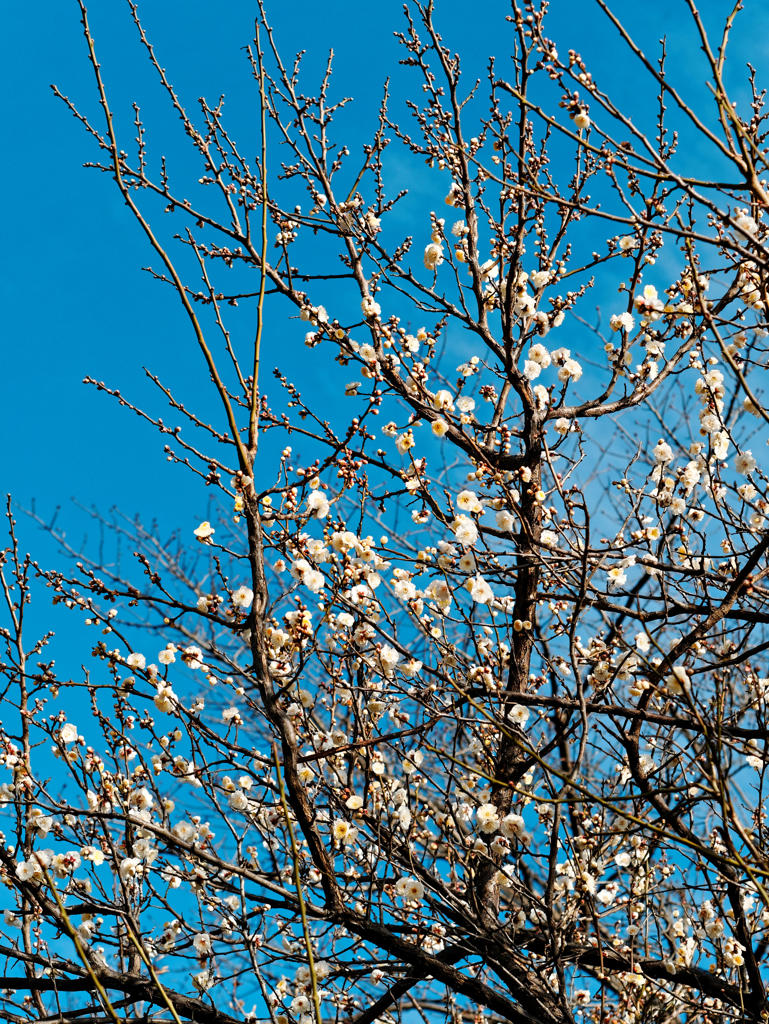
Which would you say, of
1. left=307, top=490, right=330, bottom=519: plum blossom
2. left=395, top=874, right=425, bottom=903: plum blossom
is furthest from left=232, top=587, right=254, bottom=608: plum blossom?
left=395, top=874, right=425, bottom=903: plum blossom

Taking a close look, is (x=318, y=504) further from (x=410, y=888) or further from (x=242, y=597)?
(x=410, y=888)

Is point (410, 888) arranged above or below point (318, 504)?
below

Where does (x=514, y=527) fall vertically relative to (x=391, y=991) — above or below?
above

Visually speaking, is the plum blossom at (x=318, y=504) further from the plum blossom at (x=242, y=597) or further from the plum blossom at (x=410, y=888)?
the plum blossom at (x=410, y=888)

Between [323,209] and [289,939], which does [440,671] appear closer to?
[289,939]

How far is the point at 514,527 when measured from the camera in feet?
16.0

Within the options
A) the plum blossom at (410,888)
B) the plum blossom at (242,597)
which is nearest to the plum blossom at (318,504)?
the plum blossom at (242,597)

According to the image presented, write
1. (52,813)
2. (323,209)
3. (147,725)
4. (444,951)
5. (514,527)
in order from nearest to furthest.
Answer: (52,813), (147,725), (444,951), (514,527), (323,209)

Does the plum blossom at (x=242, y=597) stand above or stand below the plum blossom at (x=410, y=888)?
above

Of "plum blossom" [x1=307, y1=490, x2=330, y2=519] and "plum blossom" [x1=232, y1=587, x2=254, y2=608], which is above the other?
"plum blossom" [x1=307, y1=490, x2=330, y2=519]

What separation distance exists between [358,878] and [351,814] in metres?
0.26

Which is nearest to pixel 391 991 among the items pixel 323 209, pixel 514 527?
pixel 514 527

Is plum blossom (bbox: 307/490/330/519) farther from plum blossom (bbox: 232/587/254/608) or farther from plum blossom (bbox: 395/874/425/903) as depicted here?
plum blossom (bbox: 395/874/425/903)

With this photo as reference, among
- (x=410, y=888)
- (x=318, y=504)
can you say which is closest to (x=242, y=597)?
(x=318, y=504)
